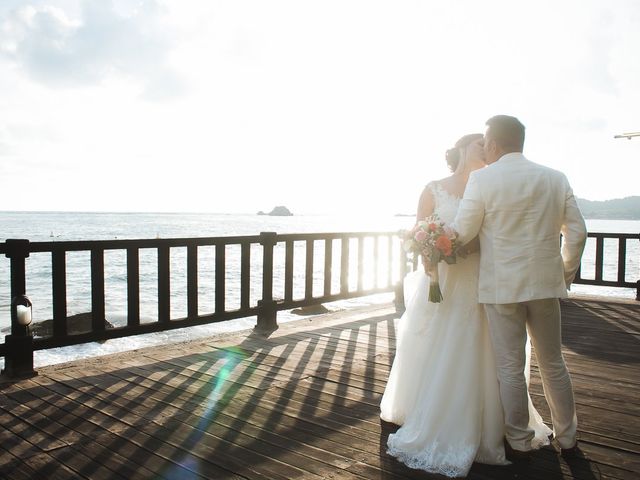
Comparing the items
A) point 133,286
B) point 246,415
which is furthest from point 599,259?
point 246,415

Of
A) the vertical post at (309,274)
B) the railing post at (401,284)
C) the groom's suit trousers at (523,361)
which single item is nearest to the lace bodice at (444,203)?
the groom's suit trousers at (523,361)

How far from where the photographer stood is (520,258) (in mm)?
2783

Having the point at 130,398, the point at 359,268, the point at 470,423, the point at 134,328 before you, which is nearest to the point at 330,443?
the point at 470,423

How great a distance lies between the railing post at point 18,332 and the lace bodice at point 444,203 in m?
3.13

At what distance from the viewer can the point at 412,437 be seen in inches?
116

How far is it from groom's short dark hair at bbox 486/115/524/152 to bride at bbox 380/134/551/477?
41cm

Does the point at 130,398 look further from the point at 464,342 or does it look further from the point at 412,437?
the point at 464,342

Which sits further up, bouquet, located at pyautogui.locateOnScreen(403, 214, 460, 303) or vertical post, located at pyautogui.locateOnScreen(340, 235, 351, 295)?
bouquet, located at pyautogui.locateOnScreen(403, 214, 460, 303)

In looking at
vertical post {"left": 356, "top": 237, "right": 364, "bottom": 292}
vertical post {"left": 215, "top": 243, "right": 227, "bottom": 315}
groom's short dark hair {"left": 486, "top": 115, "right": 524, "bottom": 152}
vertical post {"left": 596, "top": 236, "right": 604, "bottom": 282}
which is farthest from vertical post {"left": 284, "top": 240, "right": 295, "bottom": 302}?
vertical post {"left": 596, "top": 236, "right": 604, "bottom": 282}

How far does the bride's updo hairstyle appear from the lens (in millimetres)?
3311

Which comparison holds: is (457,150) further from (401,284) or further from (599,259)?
(599,259)

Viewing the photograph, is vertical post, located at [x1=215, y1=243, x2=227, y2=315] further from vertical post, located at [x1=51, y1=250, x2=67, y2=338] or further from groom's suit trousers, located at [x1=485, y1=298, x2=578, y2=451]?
groom's suit trousers, located at [x1=485, y1=298, x2=578, y2=451]

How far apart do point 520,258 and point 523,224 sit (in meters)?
0.17

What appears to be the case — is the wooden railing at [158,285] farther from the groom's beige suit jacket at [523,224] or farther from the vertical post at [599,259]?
the vertical post at [599,259]
